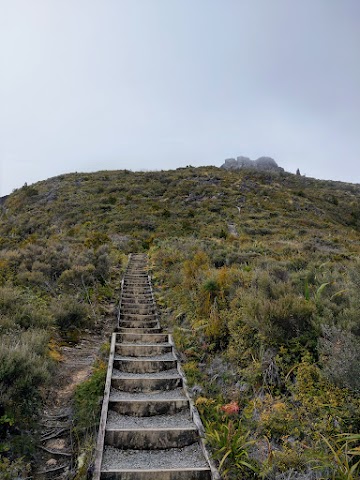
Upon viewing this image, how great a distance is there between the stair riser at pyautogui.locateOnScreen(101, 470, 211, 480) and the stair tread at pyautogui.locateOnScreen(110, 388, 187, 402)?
1.47 metres

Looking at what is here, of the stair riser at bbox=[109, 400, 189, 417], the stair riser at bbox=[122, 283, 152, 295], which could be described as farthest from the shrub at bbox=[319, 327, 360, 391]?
the stair riser at bbox=[122, 283, 152, 295]

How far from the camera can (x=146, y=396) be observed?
5812 mm

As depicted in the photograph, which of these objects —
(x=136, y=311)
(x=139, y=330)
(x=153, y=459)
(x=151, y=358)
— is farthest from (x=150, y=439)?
(x=136, y=311)

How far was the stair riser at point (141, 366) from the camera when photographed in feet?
21.9

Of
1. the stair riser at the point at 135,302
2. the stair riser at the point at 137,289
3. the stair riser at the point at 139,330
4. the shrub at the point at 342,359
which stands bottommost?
the stair riser at the point at 139,330

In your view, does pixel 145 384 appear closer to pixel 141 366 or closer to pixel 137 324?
pixel 141 366

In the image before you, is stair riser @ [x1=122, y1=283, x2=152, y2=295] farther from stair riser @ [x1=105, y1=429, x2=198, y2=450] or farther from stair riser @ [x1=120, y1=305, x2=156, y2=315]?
stair riser @ [x1=105, y1=429, x2=198, y2=450]

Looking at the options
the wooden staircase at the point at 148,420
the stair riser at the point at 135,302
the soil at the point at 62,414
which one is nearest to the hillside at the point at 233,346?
the soil at the point at 62,414

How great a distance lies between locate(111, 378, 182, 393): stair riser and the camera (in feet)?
19.6

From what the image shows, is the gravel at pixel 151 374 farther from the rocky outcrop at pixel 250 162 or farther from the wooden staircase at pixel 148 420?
the rocky outcrop at pixel 250 162

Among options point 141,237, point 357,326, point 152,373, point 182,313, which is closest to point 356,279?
point 357,326

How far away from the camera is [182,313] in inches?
357

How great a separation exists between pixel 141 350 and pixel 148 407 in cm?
222

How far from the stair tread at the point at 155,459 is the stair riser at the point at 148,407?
0.79m
